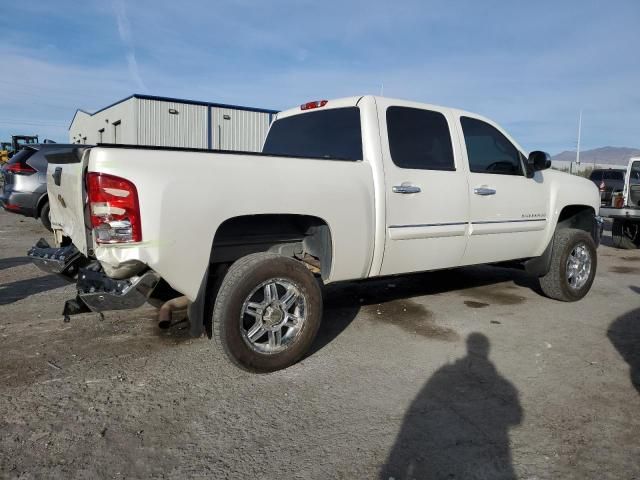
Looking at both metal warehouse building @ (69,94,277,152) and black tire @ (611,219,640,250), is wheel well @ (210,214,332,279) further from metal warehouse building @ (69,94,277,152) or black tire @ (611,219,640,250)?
metal warehouse building @ (69,94,277,152)

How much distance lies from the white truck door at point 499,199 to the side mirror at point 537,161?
0.24ft

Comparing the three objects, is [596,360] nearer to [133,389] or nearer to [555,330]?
[555,330]

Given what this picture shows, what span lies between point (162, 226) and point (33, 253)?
1.59 m

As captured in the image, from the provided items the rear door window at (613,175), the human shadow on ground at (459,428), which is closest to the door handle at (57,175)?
the human shadow on ground at (459,428)

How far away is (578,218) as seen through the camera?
6.32 metres

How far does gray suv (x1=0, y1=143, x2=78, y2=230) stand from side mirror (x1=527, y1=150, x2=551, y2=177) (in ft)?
28.1

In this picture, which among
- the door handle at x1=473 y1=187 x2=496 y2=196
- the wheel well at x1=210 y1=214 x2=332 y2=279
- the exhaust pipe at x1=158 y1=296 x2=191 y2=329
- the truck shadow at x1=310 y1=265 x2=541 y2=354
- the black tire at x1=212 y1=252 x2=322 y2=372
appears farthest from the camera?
the truck shadow at x1=310 y1=265 x2=541 y2=354

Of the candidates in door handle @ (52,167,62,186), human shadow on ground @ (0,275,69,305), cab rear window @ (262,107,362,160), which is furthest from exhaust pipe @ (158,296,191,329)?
human shadow on ground @ (0,275,69,305)

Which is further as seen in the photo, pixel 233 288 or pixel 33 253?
pixel 33 253

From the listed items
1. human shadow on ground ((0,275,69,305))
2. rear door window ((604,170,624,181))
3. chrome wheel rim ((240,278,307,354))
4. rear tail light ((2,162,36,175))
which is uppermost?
rear door window ((604,170,624,181))

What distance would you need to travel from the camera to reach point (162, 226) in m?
3.01

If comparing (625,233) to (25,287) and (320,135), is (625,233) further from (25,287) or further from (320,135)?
(25,287)

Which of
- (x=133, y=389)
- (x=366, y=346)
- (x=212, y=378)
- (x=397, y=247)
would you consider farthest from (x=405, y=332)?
(x=133, y=389)

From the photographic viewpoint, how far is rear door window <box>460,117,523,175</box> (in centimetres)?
492
